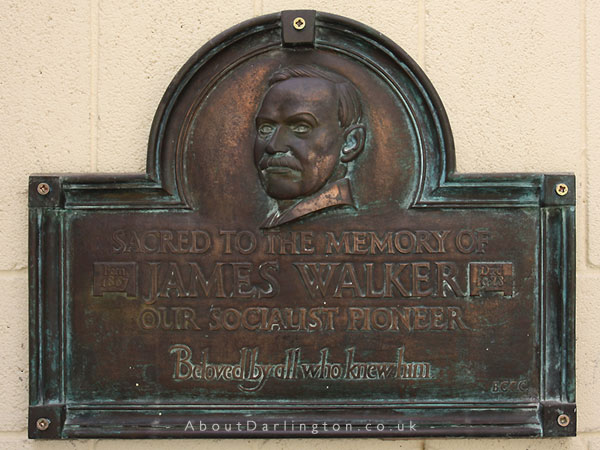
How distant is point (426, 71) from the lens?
260 centimetres

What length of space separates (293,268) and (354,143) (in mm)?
507

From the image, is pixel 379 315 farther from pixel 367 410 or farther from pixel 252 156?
pixel 252 156

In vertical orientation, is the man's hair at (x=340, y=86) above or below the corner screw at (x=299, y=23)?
below

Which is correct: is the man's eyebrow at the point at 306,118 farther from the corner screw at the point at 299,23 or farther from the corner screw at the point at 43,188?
the corner screw at the point at 43,188

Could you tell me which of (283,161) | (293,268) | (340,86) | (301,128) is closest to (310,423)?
(293,268)

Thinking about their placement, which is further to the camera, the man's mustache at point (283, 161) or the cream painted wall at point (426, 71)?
the cream painted wall at point (426, 71)

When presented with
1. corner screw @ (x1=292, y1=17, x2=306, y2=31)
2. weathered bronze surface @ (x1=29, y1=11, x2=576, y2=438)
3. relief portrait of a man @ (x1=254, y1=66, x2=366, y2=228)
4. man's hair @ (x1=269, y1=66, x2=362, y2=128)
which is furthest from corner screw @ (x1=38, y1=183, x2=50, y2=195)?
corner screw @ (x1=292, y1=17, x2=306, y2=31)

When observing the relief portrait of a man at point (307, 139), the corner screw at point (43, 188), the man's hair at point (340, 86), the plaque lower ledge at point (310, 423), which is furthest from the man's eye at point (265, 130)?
the plaque lower ledge at point (310, 423)

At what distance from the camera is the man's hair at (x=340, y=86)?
8.17ft

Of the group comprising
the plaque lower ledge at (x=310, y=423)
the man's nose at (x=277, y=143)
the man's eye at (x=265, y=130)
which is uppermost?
the man's eye at (x=265, y=130)

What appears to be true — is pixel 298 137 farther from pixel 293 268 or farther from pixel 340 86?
pixel 293 268

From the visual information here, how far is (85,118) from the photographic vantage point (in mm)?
2633

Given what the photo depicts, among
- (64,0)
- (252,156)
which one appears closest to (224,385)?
(252,156)

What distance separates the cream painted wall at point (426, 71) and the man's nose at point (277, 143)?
481mm
